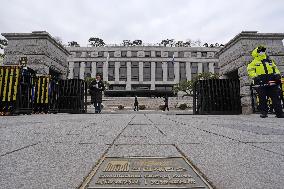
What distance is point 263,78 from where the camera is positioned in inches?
288

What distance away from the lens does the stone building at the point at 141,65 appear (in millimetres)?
65750

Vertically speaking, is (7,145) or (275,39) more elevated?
(275,39)

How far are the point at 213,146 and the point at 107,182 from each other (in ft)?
4.28

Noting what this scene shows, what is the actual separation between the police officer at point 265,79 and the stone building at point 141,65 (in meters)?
57.7

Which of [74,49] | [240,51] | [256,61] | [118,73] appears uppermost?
[74,49]

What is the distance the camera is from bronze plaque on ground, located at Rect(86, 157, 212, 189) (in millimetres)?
1173

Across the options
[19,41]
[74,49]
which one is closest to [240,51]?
[19,41]

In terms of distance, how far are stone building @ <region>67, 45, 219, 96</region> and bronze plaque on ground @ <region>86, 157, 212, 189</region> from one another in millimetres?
63700

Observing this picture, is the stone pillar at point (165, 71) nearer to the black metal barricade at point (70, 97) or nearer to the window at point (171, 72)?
the window at point (171, 72)

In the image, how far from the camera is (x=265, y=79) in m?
7.28

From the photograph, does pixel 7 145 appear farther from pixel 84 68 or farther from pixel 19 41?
pixel 84 68

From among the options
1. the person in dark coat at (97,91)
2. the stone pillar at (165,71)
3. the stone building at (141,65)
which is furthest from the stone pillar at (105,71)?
the person in dark coat at (97,91)

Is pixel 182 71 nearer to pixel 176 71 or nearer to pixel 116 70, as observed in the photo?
pixel 176 71

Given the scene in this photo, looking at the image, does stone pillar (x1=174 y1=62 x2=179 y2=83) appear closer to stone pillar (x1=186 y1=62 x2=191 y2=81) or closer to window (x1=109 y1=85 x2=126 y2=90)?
stone pillar (x1=186 y1=62 x2=191 y2=81)
